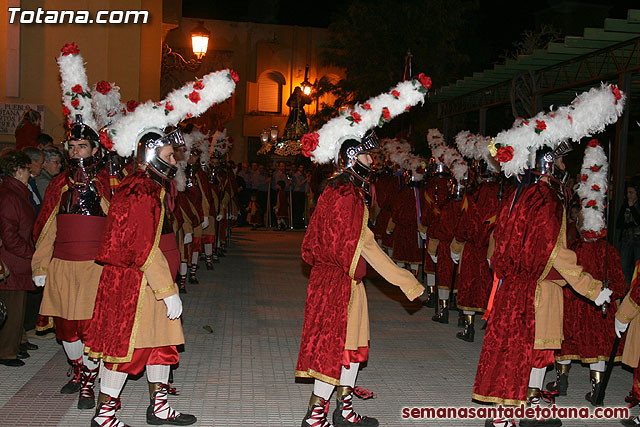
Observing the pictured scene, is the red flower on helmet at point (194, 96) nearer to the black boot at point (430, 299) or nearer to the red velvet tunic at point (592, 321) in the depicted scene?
the red velvet tunic at point (592, 321)

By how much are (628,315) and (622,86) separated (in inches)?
214

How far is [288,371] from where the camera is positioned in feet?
22.8

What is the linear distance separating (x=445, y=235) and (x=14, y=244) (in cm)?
555

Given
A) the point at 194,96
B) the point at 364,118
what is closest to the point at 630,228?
the point at 364,118

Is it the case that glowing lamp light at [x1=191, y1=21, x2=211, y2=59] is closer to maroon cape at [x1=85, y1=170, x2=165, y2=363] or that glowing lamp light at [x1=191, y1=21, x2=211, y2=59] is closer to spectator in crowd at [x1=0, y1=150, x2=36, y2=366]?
spectator in crowd at [x1=0, y1=150, x2=36, y2=366]

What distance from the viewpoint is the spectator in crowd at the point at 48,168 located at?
27.1ft

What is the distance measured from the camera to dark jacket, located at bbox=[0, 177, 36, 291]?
6.77 meters

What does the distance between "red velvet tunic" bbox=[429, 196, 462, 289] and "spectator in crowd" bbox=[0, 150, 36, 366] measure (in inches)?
209

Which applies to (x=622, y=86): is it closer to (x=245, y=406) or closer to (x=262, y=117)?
(x=245, y=406)

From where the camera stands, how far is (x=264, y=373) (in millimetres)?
6836

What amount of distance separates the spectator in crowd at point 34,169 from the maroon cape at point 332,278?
159 inches

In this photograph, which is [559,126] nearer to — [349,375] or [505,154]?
[505,154]

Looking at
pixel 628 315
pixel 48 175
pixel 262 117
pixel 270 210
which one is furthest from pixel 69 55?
pixel 262 117

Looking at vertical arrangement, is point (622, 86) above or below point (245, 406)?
above
